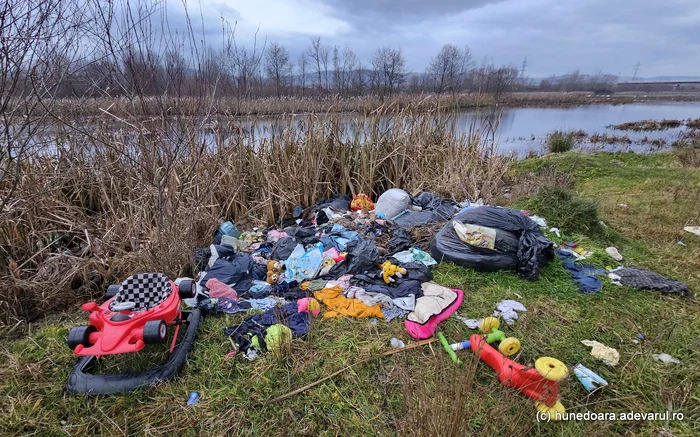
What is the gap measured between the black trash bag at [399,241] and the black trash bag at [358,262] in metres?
0.30

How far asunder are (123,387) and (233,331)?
23.7 inches

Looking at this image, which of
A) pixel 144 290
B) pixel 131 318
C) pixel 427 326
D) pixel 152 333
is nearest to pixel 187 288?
pixel 144 290

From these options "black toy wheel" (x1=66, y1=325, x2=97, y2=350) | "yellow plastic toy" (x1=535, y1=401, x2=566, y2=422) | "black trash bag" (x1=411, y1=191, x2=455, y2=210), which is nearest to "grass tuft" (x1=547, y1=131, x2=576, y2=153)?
"black trash bag" (x1=411, y1=191, x2=455, y2=210)

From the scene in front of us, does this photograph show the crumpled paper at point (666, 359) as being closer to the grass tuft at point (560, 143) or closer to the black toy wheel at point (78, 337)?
the black toy wheel at point (78, 337)

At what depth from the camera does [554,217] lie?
3.57 m

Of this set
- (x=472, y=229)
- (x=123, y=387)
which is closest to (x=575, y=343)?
(x=472, y=229)

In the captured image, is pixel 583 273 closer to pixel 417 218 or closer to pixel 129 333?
pixel 417 218

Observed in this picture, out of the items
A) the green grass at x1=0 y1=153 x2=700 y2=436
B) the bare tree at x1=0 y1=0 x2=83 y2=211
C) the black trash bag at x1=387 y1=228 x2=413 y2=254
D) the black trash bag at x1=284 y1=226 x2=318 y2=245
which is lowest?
the green grass at x1=0 y1=153 x2=700 y2=436

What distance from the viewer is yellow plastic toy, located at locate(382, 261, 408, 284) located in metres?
2.55

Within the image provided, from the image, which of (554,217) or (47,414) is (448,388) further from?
(554,217)

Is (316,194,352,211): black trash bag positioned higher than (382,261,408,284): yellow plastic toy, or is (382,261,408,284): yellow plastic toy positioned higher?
(316,194,352,211): black trash bag

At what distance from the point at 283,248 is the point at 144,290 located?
1.30 meters

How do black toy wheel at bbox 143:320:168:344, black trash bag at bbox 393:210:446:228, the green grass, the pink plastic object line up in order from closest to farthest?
the green grass
black toy wheel at bbox 143:320:168:344
the pink plastic object
black trash bag at bbox 393:210:446:228

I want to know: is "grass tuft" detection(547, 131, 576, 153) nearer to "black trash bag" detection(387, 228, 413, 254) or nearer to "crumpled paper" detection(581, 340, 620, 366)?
"black trash bag" detection(387, 228, 413, 254)
